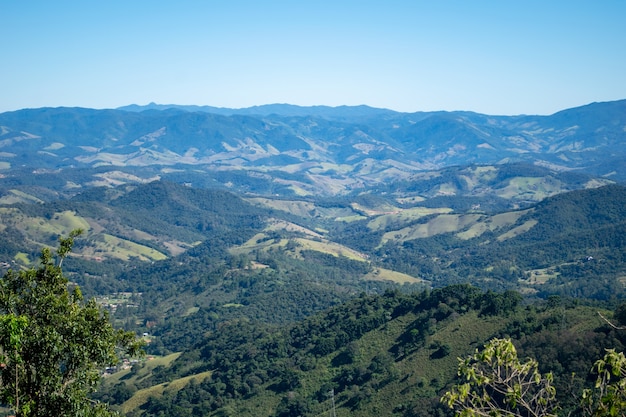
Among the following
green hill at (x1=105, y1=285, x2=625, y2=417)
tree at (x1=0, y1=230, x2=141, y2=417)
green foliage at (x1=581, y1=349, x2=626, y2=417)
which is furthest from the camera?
green hill at (x1=105, y1=285, x2=625, y2=417)

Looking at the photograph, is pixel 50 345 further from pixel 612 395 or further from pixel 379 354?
pixel 379 354

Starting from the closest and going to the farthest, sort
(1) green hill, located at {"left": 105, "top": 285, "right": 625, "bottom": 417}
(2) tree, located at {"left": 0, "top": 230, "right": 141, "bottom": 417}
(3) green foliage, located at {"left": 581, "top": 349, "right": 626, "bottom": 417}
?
(3) green foliage, located at {"left": 581, "top": 349, "right": 626, "bottom": 417}, (2) tree, located at {"left": 0, "top": 230, "right": 141, "bottom": 417}, (1) green hill, located at {"left": 105, "top": 285, "right": 625, "bottom": 417}

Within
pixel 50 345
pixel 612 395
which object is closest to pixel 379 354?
pixel 50 345

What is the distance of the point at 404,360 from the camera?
266 feet

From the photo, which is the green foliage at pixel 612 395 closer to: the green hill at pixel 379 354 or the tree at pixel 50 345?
the tree at pixel 50 345

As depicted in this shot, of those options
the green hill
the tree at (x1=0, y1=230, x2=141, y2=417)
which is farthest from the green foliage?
the green hill

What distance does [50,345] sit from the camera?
61.4 feet

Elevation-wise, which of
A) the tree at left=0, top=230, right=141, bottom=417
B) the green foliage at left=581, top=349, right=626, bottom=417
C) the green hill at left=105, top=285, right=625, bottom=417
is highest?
the green foliage at left=581, top=349, right=626, bottom=417

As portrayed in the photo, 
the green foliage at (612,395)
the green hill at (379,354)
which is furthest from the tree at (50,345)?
the green hill at (379,354)

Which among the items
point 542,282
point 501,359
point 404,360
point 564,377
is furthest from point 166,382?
point 542,282

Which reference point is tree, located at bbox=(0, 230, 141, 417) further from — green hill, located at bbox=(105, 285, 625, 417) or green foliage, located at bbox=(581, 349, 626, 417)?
green hill, located at bbox=(105, 285, 625, 417)

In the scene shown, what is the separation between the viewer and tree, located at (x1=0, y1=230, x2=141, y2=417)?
17.9 meters

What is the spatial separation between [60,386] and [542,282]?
7356 inches

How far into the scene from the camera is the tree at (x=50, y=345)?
17.9 meters
